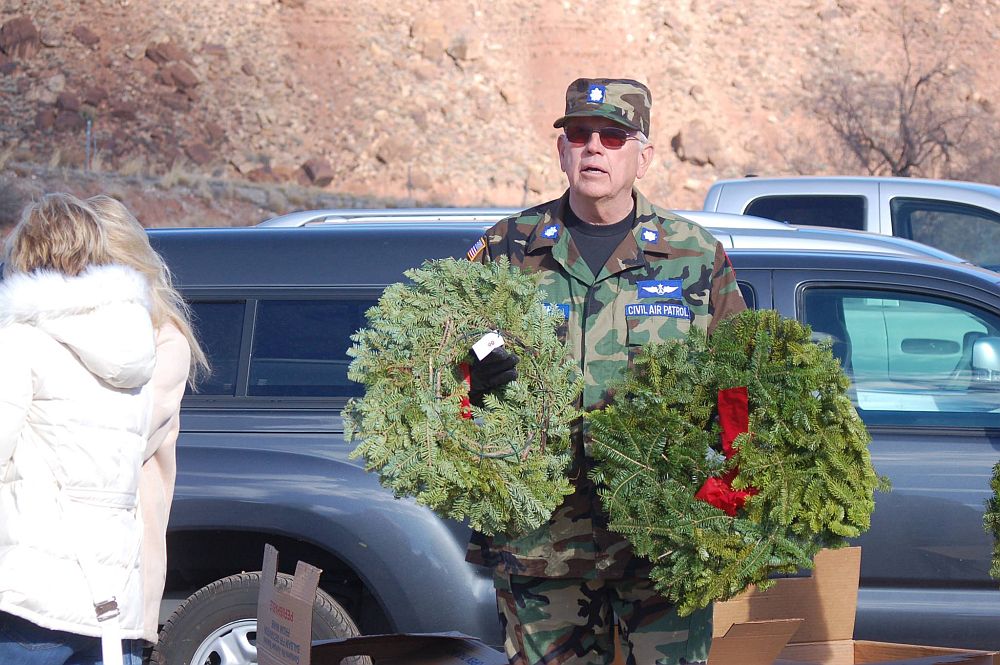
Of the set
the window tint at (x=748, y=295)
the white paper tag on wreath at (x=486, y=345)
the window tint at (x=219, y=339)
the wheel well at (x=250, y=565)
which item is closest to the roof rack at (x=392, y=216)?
the window tint at (x=219, y=339)

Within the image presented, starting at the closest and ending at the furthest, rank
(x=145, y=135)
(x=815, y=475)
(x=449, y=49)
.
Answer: (x=815, y=475)
(x=145, y=135)
(x=449, y=49)

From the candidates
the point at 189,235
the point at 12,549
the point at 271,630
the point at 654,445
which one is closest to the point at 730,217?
the point at 189,235

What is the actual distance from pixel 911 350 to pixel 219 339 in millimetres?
2424

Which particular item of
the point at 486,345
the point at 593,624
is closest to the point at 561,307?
the point at 486,345

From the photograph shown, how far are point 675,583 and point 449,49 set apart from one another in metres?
35.9

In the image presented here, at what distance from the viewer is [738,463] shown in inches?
101

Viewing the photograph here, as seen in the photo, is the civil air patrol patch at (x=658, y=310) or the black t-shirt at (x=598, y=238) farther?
the black t-shirt at (x=598, y=238)

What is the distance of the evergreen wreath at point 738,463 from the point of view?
251 centimetres

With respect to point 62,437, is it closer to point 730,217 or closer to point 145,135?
point 730,217

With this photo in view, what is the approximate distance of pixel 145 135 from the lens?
30531mm

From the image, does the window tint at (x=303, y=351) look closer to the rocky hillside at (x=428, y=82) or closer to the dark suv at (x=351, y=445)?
the dark suv at (x=351, y=445)

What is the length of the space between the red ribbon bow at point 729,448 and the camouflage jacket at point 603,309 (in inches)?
14.4

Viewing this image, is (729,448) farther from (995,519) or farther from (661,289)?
(995,519)

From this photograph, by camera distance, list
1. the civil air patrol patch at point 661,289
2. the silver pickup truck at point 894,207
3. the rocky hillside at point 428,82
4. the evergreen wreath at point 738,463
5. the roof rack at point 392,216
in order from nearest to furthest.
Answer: the evergreen wreath at point 738,463 < the civil air patrol patch at point 661,289 < the roof rack at point 392,216 < the silver pickup truck at point 894,207 < the rocky hillside at point 428,82
